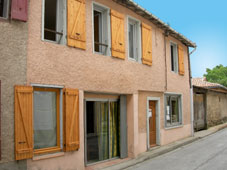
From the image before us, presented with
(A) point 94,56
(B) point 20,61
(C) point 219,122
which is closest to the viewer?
(B) point 20,61

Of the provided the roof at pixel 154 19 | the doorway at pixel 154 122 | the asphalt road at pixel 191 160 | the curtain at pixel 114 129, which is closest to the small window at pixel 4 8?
the roof at pixel 154 19

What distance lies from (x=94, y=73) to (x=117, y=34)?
6.08 feet

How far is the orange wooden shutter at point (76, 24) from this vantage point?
747cm

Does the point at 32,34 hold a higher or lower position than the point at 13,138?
higher

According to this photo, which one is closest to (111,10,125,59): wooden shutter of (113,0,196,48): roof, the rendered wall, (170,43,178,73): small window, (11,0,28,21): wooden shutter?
(113,0,196,48): roof

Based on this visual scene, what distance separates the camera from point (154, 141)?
1195 cm

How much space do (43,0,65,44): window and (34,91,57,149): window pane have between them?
1.59 meters

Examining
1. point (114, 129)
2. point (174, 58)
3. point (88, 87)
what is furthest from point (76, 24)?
point (174, 58)

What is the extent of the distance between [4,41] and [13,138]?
2114 millimetres

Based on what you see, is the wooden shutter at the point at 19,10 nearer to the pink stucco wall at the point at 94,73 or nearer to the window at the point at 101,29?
the pink stucco wall at the point at 94,73

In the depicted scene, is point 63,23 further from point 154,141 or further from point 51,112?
point 154,141

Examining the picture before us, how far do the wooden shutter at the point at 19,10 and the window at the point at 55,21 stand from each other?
1.11 m

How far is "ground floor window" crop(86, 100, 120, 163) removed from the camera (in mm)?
8523

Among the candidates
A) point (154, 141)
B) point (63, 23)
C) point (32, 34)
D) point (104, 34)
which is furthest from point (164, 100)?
point (32, 34)
